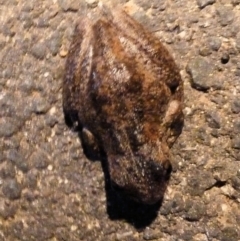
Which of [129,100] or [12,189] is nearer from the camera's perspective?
[129,100]

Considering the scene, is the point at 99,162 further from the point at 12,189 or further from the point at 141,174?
the point at 12,189

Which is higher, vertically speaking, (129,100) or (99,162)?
(129,100)

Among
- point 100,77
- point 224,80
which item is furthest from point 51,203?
point 224,80

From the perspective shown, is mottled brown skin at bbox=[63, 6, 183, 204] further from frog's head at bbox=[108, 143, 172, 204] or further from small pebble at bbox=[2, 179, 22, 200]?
small pebble at bbox=[2, 179, 22, 200]

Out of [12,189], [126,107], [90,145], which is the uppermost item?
[126,107]

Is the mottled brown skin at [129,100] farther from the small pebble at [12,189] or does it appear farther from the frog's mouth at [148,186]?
the small pebble at [12,189]

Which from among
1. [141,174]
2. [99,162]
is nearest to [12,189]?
[99,162]

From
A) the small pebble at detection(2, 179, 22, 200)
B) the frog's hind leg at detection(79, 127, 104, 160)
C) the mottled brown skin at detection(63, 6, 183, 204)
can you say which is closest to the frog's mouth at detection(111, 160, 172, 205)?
the mottled brown skin at detection(63, 6, 183, 204)

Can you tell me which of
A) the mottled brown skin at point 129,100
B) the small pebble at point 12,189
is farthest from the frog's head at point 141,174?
the small pebble at point 12,189
